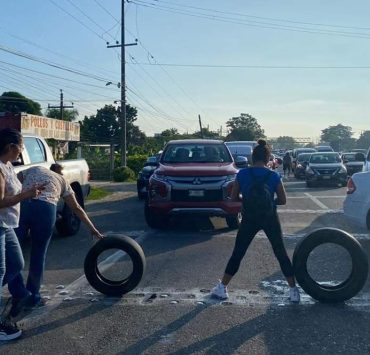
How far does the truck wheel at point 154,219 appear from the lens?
11406 mm

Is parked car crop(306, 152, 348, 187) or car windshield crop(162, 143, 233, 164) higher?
car windshield crop(162, 143, 233, 164)

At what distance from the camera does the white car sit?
9484 millimetres

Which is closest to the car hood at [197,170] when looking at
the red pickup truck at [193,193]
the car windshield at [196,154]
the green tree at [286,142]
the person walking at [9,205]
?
the red pickup truck at [193,193]

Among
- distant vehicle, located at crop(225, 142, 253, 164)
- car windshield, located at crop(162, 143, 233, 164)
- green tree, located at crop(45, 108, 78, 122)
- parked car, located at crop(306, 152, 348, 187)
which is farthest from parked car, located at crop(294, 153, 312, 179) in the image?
green tree, located at crop(45, 108, 78, 122)

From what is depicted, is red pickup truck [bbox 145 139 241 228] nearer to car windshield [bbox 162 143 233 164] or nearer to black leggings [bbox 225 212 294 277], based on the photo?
car windshield [bbox 162 143 233 164]

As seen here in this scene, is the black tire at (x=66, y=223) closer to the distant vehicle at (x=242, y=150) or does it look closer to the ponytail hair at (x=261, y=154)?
the ponytail hair at (x=261, y=154)

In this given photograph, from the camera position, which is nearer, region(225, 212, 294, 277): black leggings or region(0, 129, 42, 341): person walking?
region(0, 129, 42, 341): person walking

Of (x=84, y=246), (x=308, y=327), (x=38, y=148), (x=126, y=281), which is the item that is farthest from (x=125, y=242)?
(x=38, y=148)

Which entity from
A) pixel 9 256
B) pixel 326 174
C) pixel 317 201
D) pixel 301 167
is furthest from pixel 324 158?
pixel 9 256

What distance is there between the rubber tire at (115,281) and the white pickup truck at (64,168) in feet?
9.10

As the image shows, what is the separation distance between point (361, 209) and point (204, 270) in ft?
10.9

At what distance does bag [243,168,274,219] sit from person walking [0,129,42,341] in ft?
7.74

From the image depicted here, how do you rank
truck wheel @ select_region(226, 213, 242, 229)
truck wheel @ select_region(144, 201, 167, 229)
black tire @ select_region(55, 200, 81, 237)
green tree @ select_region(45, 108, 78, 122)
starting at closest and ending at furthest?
black tire @ select_region(55, 200, 81, 237) → truck wheel @ select_region(226, 213, 242, 229) → truck wheel @ select_region(144, 201, 167, 229) → green tree @ select_region(45, 108, 78, 122)

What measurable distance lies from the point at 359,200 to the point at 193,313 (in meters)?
4.91
